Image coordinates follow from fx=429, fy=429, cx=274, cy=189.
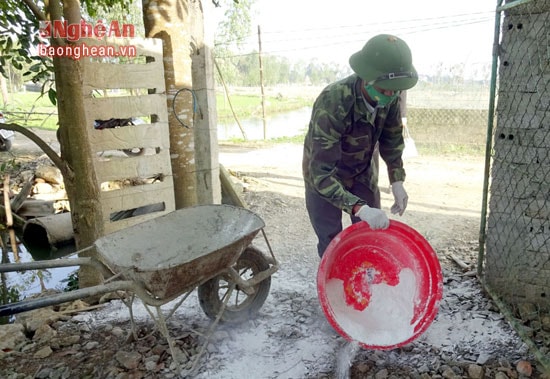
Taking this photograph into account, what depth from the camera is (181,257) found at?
9.37 feet

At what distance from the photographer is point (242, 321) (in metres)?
3.07

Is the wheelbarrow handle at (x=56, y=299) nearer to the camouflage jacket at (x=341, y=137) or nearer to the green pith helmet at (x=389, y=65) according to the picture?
the camouflage jacket at (x=341, y=137)

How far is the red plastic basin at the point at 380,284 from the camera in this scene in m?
2.44

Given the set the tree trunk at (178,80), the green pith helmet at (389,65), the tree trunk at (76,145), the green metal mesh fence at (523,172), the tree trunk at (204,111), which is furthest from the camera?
the tree trunk at (204,111)

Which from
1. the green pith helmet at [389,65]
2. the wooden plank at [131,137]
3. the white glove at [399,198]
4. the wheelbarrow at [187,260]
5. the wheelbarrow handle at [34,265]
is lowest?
the wheelbarrow at [187,260]

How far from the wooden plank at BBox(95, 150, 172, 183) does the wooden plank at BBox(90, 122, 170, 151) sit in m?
0.13

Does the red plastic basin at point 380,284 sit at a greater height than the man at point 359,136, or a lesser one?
lesser

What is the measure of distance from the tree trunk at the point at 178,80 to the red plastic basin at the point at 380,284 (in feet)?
7.99

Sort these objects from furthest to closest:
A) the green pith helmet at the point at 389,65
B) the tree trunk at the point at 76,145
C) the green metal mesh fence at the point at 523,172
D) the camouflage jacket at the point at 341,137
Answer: the tree trunk at the point at 76,145 → the green metal mesh fence at the point at 523,172 → the camouflage jacket at the point at 341,137 → the green pith helmet at the point at 389,65

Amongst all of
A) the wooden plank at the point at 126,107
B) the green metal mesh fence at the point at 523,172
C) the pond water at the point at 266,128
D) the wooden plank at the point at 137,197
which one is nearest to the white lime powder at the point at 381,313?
the green metal mesh fence at the point at 523,172

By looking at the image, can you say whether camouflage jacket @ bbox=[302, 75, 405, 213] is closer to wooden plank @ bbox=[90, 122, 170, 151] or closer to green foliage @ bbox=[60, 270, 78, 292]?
wooden plank @ bbox=[90, 122, 170, 151]

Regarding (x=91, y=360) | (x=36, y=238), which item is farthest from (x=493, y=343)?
(x=36, y=238)

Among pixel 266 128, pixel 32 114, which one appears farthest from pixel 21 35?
pixel 266 128

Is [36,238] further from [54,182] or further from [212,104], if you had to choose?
[212,104]
